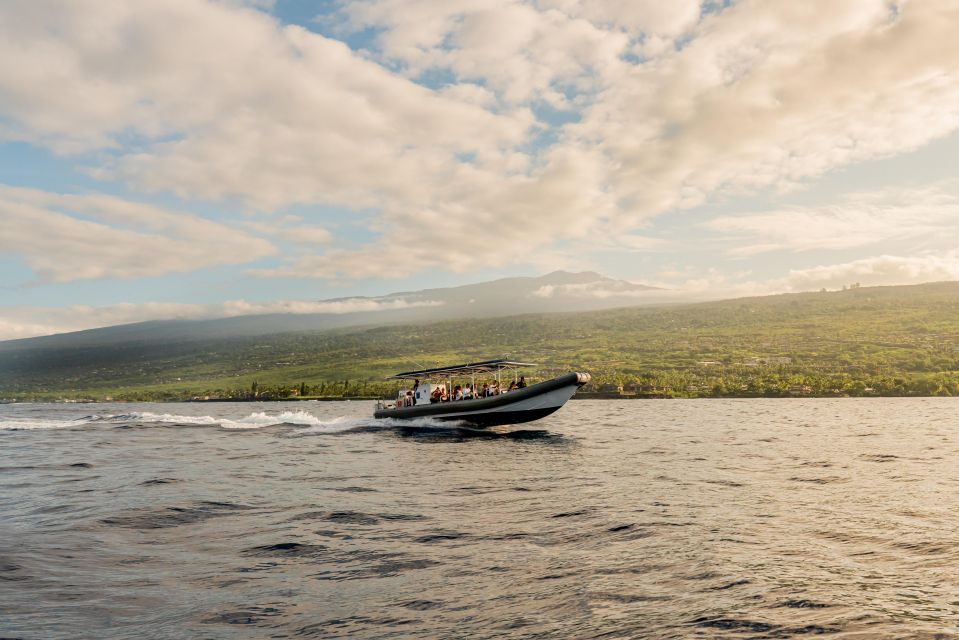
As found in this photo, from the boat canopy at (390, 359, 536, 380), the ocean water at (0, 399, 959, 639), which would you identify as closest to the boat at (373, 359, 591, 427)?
the boat canopy at (390, 359, 536, 380)

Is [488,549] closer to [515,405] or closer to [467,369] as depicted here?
[515,405]

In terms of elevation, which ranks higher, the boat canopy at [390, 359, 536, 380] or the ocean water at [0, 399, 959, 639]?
the boat canopy at [390, 359, 536, 380]

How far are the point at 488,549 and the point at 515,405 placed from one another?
38.3 meters

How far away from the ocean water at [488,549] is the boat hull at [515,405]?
1640 cm

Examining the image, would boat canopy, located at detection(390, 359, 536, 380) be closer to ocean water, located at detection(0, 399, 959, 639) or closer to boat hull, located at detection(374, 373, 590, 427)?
boat hull, located at detection(374, 373, 590, 427)

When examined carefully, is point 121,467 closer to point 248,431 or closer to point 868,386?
point 248,431

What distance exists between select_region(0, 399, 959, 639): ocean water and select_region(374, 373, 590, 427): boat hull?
16395 mm

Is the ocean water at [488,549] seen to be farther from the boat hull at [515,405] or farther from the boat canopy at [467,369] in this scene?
the boat canopy at [467,369]

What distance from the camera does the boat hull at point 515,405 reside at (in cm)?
5122

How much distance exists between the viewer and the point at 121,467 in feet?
114

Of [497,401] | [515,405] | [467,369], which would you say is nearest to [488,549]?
[515,405]

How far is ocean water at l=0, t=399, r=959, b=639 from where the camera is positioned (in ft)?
34.0

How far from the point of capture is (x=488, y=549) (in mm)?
15328

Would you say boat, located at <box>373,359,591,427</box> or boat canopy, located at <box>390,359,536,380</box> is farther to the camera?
boat canopy, located at <box>390,359,536,380</box>
